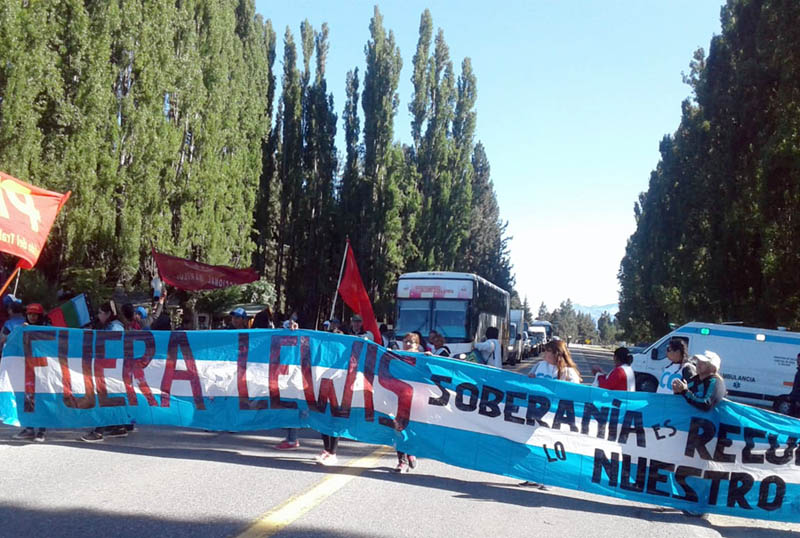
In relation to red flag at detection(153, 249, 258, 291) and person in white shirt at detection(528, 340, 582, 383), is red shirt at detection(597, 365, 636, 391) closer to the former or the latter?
person in white shirt at detection(528, 340, 582, 383)

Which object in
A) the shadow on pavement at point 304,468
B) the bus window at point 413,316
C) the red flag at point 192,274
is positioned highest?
the red flag at point 192,274

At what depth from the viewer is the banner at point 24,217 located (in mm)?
10156

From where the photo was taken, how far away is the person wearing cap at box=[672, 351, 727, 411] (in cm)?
732

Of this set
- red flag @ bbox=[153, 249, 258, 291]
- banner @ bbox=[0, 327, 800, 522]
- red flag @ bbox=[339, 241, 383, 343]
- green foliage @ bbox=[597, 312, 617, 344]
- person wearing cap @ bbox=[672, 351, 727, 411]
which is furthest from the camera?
green foliage @ bbox=[597, 312, 617, 344]

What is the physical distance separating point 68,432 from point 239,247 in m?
25.0

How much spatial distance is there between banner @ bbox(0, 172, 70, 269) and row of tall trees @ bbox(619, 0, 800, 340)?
20.2 metres

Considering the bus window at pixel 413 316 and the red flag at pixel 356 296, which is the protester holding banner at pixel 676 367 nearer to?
the red flag at pixel 356 296

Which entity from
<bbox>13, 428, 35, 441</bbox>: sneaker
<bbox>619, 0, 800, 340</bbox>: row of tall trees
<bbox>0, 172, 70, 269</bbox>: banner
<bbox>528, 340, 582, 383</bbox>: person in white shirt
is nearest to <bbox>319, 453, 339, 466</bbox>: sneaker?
<bbox>528, 340, 582, 383</bbox>: person in white shirt

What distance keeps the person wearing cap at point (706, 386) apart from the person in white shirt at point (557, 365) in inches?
53.7

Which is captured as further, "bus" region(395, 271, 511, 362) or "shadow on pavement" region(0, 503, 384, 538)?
"bus" region(395, 271, 511, 362)

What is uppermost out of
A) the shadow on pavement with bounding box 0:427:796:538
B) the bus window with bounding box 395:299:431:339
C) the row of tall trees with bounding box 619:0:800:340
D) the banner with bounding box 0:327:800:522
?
the row of tall trees with bounding box 619:0:800:340

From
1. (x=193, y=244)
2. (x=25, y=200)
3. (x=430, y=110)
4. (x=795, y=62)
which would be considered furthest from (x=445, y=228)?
(x=25, y=200)

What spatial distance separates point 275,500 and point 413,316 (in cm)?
1539

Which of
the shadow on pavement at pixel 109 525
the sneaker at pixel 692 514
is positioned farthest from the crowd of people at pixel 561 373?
the shadow on pavement at pixel 109 525
